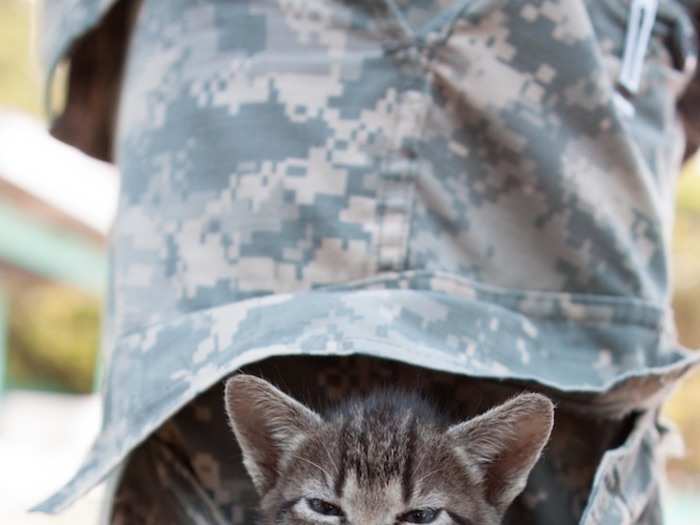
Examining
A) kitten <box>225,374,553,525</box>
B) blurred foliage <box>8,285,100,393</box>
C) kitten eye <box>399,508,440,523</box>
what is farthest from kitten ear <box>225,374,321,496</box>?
blurred foliage <box>8,285,100,393</box>

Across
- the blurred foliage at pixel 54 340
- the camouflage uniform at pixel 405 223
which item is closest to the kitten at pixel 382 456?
the camouflage uniform at pixel 405 223

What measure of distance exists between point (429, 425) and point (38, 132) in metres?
6.94

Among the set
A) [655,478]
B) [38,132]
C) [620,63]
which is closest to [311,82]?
[620,63]

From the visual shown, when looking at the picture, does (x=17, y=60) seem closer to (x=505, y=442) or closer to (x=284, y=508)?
(x=284, y=508)

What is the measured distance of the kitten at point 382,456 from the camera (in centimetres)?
195

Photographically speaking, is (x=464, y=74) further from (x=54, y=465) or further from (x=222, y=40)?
(x=54, y=465)

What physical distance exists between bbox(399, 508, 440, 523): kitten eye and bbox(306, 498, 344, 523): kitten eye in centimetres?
14

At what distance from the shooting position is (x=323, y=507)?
203 centimetres

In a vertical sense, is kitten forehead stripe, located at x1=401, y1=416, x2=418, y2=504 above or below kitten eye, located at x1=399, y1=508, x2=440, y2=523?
above

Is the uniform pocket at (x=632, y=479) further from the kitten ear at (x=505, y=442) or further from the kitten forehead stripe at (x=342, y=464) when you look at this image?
the kitten forehead stripe at (x=342, y=464)

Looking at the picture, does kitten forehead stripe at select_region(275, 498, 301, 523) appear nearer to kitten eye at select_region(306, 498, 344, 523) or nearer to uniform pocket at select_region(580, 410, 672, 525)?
kitten eye at select_region(306, 498, 344, 523)

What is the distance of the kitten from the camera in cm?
195

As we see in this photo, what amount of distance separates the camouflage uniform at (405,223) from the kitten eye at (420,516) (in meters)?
0.31

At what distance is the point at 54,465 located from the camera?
8.05 meters
